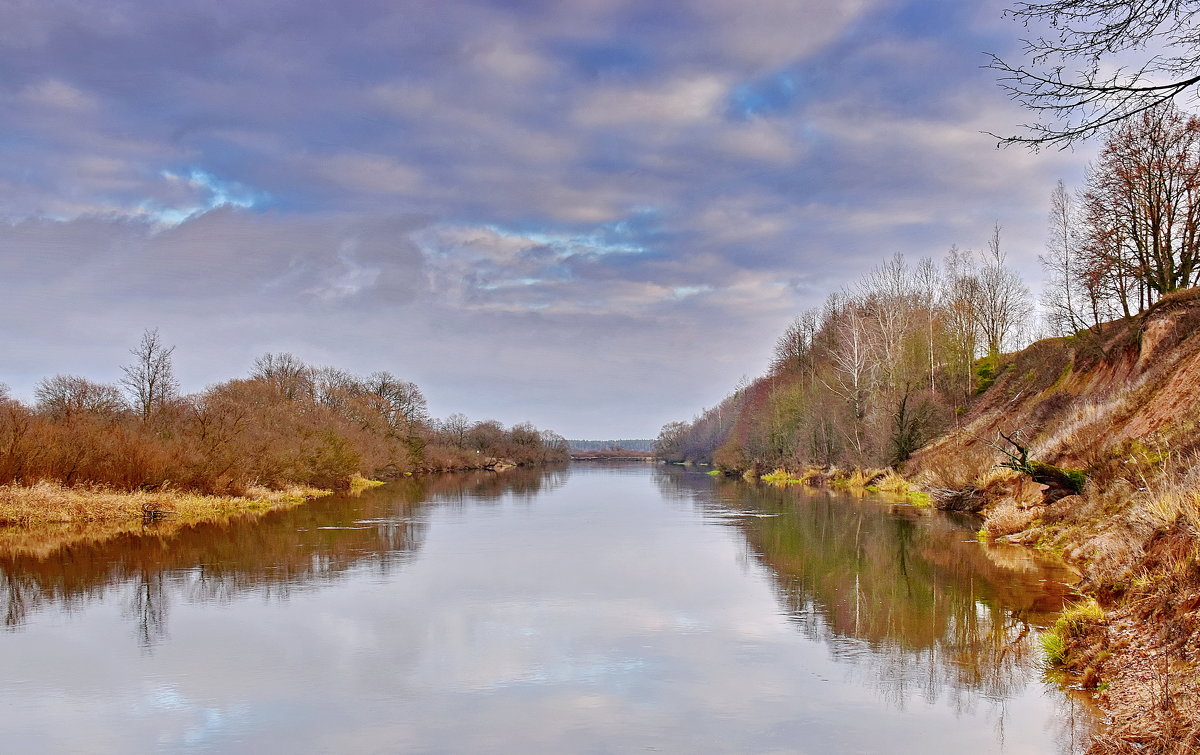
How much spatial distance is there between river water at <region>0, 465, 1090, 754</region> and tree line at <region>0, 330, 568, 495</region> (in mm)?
8897

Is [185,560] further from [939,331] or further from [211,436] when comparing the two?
[939,331]

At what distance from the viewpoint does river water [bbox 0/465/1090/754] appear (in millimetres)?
7559

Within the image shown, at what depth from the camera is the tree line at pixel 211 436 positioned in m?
28.0

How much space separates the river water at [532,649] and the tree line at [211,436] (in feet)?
29.2

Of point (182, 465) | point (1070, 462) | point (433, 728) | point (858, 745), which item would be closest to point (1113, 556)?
point (858, 745)

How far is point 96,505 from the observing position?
26688 mm

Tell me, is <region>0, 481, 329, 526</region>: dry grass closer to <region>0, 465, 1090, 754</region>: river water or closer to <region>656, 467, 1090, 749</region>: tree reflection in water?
<region>0, 465, 1090, 754</region>: river water

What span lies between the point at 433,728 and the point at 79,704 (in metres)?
3.78

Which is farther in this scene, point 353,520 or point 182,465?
point 182,465

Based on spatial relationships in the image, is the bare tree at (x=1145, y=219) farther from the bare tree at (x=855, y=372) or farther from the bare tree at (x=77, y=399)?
the bare tree at (x=77, y=399)

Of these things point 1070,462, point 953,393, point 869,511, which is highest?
point 953,393

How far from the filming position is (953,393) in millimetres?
55906

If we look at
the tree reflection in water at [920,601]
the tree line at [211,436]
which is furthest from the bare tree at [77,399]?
the tree reflection in water at [920,601]

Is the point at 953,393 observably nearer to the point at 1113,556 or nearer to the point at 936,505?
the point at 936,505
